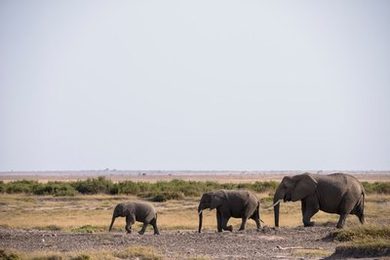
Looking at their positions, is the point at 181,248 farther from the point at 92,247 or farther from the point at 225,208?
the point at 225,208

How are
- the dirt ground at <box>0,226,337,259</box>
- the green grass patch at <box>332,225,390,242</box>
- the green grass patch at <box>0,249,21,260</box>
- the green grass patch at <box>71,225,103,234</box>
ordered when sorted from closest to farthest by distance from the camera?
the green grass patch at <box>0,249,21,260</box>, the dirt ground at <box>0,226,337,259</box>, the green grass patch at <box>332,225,390,242</box>, the green grass patch at <box>71,225,103,234</box>

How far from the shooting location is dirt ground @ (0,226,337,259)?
2312cm

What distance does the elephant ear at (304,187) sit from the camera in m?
30.9

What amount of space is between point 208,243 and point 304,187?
6.46m

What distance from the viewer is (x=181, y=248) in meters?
24.7

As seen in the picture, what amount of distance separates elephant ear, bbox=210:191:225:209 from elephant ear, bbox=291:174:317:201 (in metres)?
2.79

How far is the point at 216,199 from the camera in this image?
32031 millimetres

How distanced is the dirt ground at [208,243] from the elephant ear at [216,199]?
2.79 meters

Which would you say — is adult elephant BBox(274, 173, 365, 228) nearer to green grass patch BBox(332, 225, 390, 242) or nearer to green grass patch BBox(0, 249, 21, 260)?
green grass patch BBox(332, 225, 390, 242)

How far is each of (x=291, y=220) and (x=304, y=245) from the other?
13.9 meters

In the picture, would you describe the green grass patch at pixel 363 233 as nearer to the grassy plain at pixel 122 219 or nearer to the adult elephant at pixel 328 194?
the grassy plain at pixel 122 219

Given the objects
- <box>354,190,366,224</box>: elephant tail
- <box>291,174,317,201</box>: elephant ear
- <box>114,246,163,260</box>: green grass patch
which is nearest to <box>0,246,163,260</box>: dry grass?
<box>114,246,163,260</box>: green grass patch

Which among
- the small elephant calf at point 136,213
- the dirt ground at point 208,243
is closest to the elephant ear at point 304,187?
the dirt ground at point 208,243

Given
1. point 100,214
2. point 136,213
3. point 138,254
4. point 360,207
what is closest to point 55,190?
point 100,214
